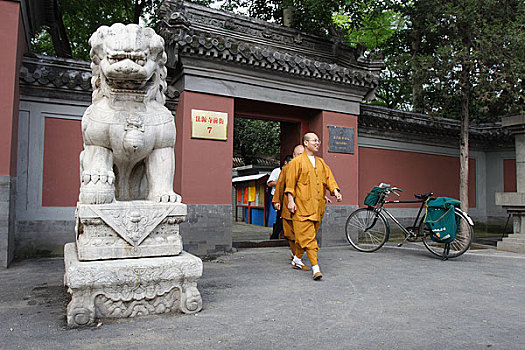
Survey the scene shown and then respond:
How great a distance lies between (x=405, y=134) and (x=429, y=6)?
2.77 meters

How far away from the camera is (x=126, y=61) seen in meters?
2.97

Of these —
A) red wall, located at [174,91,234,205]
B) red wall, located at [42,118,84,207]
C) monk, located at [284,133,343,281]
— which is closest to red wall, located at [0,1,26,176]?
→ red wall, located at [42,118,84,207]

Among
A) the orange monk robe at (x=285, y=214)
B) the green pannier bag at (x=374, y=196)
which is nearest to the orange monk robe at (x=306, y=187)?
the orange monk robe at (x=285, y=214)

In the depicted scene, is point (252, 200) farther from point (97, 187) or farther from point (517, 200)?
point (97, 187)

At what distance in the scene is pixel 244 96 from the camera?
257 inches

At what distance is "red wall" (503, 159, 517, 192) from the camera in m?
10.2

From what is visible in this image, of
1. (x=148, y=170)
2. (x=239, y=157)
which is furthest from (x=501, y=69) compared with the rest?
(x=239, y=157)

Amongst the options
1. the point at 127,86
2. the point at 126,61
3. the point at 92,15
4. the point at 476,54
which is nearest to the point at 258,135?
the point at 92,15

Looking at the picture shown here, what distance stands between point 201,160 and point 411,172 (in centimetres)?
535

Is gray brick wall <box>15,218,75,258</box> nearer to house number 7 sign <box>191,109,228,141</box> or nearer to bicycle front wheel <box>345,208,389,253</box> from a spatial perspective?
house number 7 sign <box>191,109,228,141</box>

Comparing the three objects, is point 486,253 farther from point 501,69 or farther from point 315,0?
point 315,0

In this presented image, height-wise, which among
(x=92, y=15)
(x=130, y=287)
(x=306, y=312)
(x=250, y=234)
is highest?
(x=92, y=15)

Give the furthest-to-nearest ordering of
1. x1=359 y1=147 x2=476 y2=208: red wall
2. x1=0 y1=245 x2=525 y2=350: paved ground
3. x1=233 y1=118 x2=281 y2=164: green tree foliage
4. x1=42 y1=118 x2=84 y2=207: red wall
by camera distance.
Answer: x1=233 y1=118 x2=281 y2=164: green tree foliage, x1=359 y1=147 x2=476 y2=208: red wall, x1=42 y1=118 x2=84 y2=207: red wall, x1=0 y1=245 x2=525 y2=350: paved ground

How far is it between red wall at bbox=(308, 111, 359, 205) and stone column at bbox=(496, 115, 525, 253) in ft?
8.79
